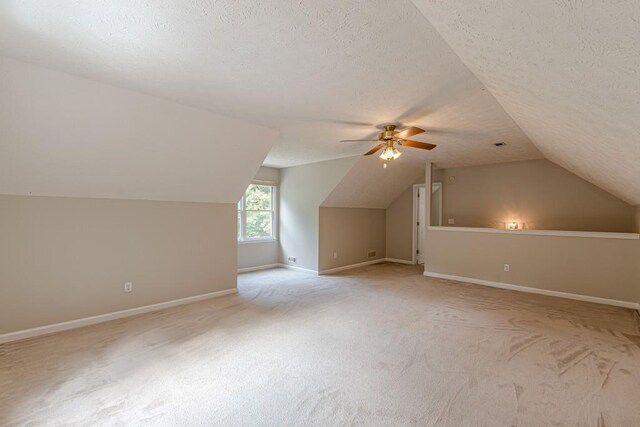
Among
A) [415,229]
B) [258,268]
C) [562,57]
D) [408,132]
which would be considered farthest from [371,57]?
[415,229]

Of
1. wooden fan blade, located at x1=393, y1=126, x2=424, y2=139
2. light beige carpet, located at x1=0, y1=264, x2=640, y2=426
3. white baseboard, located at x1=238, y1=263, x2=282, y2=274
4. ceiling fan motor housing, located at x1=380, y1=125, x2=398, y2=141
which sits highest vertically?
ceiling fan motor housing, located at x1=380, y1=125, x2=398, y2=141

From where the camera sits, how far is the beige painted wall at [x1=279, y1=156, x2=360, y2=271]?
595 centimetres

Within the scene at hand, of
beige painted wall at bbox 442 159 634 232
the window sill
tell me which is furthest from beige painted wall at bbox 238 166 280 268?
beige painted wall at bbox 442 159 634 232

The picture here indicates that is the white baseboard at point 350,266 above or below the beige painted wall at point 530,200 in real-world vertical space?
below

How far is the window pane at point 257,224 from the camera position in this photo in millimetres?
6570

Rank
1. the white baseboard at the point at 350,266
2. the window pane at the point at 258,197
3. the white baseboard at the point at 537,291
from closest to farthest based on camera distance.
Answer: the white baseboard at the point at 537,291 → the white baseboard at the point at 350,266 → the window pane at the point at 258,197

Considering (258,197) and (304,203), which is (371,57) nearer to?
(304,203)

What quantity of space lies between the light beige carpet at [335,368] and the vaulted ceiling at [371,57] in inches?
73.7

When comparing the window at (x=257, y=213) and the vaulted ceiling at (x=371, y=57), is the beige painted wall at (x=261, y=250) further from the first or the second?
the vaulted ceiling at (x=371, y=57)

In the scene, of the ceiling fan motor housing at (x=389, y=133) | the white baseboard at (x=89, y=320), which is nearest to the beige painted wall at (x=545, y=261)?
the ceiling fan motor housing at (x=389, y=133)

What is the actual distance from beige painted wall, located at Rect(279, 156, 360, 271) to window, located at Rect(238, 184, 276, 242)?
251mm

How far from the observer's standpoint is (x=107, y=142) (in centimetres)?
305

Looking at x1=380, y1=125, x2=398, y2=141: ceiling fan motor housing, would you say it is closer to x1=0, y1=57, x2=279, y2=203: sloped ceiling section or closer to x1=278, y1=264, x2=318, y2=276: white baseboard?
x1=0, y1=57, x2=279, y2=203: sloped ceiling section

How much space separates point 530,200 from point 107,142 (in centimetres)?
705
